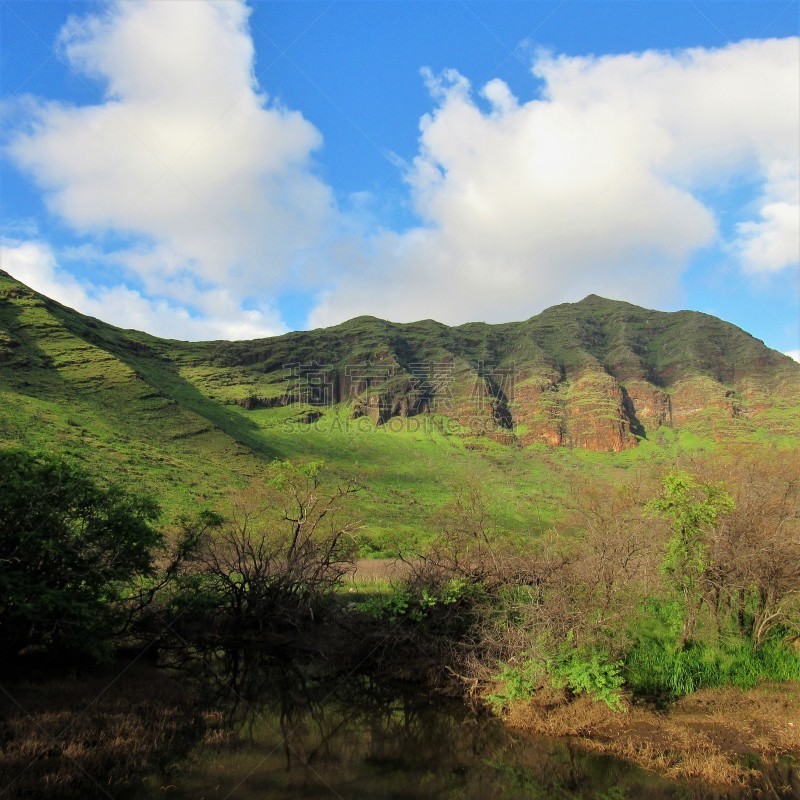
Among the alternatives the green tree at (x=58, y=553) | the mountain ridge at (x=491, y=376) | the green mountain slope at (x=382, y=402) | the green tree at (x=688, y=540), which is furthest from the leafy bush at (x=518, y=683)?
the mountain ridge at (x=491, y=376)

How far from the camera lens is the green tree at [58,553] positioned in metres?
12.3

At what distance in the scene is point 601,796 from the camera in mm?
8852

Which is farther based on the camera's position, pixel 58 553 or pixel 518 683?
pixel 58 553

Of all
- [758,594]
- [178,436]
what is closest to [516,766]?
[758,594]

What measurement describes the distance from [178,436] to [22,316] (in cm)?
4566

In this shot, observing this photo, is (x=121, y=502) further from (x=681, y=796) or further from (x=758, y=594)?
(x=758, y=594)

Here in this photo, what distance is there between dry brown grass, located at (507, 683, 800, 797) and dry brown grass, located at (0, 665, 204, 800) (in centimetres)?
744

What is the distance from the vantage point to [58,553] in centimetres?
1270

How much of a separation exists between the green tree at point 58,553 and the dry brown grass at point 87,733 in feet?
4.16

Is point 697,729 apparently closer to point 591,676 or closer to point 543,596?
point 591,676

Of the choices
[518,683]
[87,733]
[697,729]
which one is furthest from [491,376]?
[87,733]

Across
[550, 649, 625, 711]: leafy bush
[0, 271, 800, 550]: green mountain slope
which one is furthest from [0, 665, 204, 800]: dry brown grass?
[0, 271, 800, 550]: green mountain slope

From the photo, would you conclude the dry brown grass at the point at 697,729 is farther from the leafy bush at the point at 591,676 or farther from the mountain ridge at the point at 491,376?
the mountain ridge at the point at 491,376

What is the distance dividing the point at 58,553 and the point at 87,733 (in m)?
4.32
